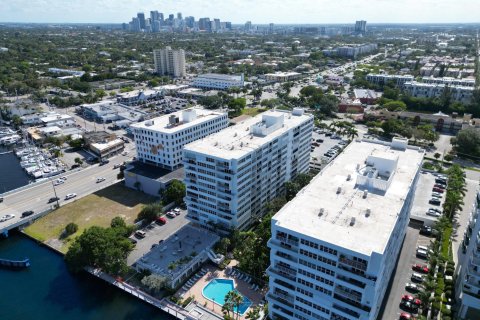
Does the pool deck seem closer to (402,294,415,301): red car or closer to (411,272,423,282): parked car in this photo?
(402,294,415,301): red car

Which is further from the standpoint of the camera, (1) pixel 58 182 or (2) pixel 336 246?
(1) pixel 58 182

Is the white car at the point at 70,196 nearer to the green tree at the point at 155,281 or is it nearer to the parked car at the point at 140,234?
the parked car at the point at 140,234

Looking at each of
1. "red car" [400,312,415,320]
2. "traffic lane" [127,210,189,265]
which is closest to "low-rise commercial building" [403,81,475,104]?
"red car" [400,312,415,320]

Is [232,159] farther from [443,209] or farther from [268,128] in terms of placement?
[443,209]

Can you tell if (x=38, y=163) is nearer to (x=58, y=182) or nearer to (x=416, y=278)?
(x=58, y=182)

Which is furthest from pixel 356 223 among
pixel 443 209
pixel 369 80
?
pixel 369 80

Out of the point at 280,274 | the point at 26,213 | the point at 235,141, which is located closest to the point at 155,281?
the point at 280,274
